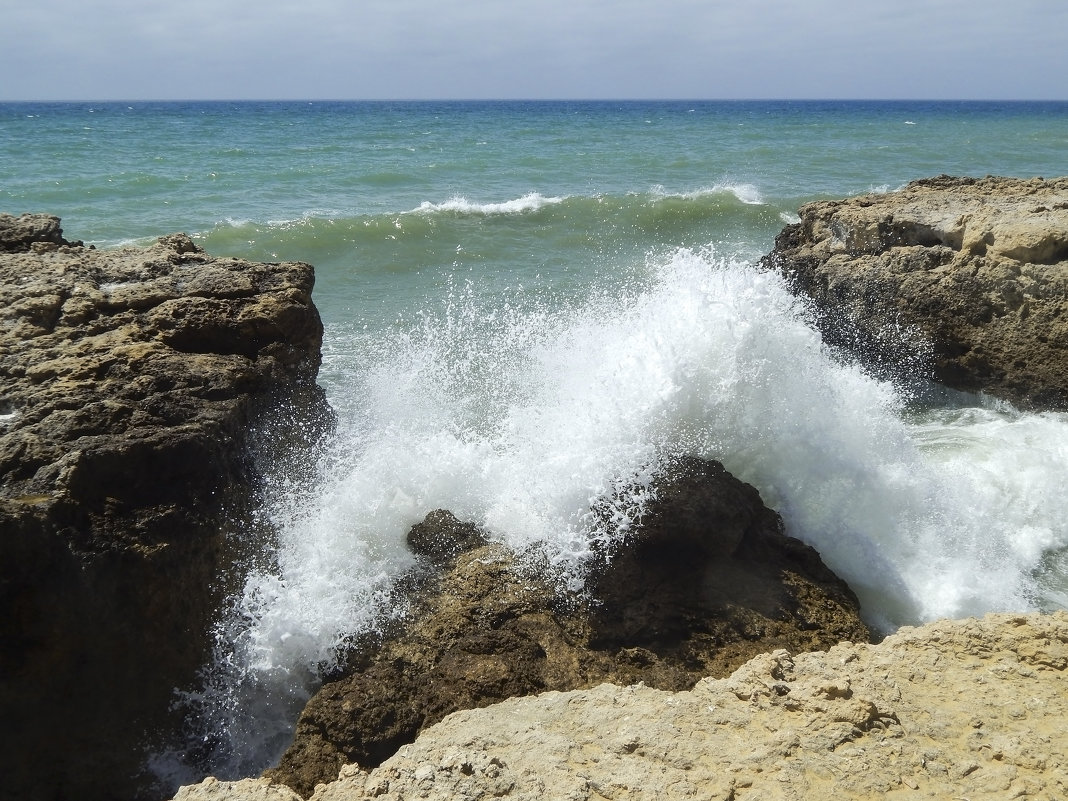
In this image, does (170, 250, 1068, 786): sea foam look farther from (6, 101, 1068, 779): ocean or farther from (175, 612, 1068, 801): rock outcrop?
(175, 612, 1068, 801): rock outcrop

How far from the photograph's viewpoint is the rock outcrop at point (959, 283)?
20.1 ft

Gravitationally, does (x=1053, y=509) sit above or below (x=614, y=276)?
below

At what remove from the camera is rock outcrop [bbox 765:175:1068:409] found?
242 inches

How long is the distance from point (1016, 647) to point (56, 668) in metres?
3.47

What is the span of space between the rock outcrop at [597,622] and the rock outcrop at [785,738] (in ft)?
1.48

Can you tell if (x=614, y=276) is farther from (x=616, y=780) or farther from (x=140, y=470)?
(x=616, y=780)

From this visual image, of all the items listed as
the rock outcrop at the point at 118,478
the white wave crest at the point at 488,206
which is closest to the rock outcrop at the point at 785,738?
the rock outcrop at the point at 118,478

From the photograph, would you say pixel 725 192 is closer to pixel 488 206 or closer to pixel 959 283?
pixel 488 206

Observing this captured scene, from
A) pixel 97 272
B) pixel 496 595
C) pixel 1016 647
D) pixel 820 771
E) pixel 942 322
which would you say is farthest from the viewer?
pixel 942 322

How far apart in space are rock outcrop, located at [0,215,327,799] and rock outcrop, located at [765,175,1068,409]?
4696 millimetres

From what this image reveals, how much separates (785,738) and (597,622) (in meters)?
1.25

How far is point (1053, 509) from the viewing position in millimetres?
4984

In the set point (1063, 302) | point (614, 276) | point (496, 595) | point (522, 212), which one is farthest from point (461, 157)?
point (496, 595)

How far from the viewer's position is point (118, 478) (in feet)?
11.1
